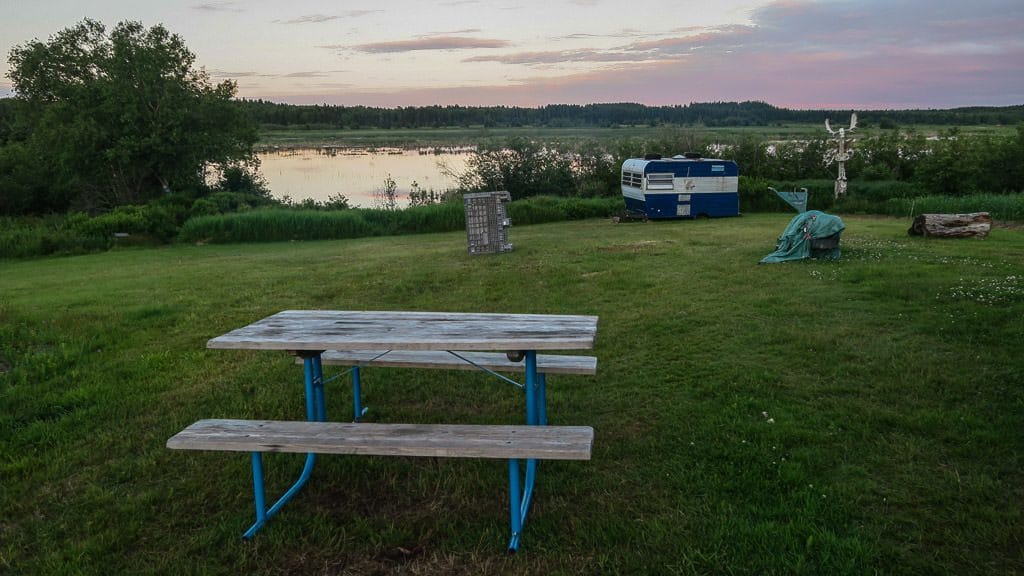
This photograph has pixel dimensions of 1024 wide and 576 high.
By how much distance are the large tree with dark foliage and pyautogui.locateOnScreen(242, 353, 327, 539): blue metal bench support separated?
21.9m

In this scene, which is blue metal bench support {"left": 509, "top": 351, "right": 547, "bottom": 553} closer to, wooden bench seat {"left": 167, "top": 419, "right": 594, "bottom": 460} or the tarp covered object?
wooden bench seat {"left": 167, "top": 419, "right": 594, "bottom": 460}

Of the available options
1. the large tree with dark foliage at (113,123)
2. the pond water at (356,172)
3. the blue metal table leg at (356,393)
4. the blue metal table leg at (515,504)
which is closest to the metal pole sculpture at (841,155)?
the pond water at (356,172)

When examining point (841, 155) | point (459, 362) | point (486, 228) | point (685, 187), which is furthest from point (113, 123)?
point (459, 362)

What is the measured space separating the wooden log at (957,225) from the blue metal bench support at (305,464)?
11.7m

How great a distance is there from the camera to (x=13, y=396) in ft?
16.0

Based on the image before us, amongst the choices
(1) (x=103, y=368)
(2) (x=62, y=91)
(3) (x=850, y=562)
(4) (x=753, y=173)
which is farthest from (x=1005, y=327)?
(2) (x=62, y=91)

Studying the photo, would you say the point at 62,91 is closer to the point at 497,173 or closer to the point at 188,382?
the point at 497,173

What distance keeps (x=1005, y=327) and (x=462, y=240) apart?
442 inches

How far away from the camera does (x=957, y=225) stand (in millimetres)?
12102

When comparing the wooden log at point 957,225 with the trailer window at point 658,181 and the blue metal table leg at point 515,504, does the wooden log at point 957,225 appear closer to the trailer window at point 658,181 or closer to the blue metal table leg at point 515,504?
the trailer window at point 658,181

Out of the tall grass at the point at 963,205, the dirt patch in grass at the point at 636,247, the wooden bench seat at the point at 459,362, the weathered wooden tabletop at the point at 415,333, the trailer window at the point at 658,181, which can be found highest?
the trailer window at the point at 658,181

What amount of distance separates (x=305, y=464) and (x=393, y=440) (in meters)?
0.99

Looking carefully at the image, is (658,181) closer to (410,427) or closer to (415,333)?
(415,333)

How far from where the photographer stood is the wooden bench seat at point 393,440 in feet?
9.59
